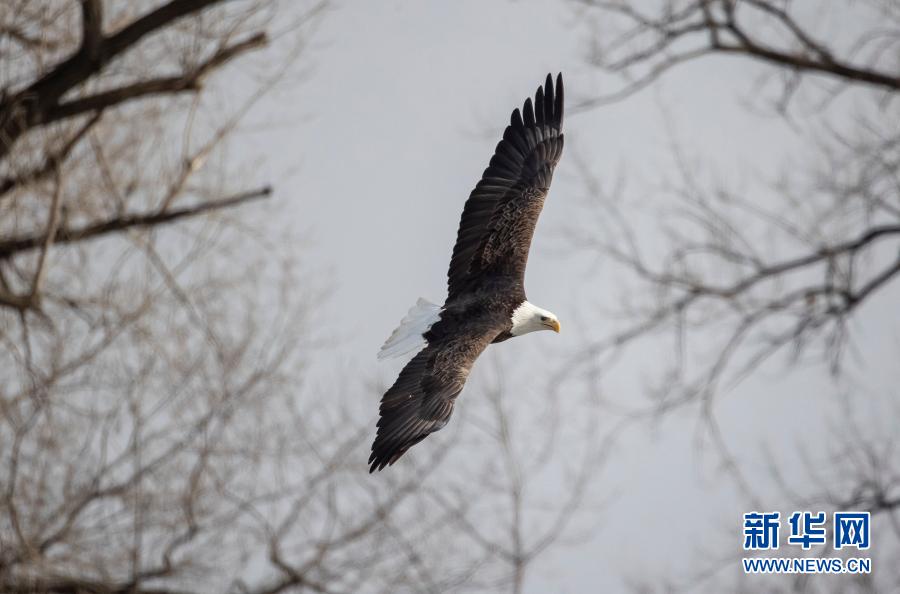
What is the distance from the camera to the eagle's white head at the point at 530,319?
6109 mm

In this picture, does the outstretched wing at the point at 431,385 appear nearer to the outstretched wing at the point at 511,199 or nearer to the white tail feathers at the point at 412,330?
the white tail feathers at the point at 412,330

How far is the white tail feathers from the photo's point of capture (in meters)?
5.83

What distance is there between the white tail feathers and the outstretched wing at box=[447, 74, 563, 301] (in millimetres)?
170

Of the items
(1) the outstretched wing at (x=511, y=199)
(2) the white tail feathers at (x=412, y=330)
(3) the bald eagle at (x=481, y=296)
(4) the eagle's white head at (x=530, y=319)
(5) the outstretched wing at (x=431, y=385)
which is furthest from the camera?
(1) the outstretched wing at (x=511, y=199)

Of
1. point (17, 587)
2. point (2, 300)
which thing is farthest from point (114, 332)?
point (17, 587)

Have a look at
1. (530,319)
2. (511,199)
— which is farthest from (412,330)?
(511,199)

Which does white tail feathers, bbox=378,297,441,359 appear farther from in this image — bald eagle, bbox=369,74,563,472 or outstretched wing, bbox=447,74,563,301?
outstretched wing, bbox=447,74,563,301

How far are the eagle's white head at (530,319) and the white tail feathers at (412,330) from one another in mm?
432

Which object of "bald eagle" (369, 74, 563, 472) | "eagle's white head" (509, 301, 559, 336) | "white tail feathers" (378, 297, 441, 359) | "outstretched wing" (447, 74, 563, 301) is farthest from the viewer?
"outstretched wing" (447, 74, 563, 301)

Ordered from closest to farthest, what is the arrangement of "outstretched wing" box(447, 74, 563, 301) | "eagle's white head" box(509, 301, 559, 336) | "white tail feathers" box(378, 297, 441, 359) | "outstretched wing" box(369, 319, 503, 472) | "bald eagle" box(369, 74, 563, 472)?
"outstretched wing" box(369, 319, 503, 472)
"bald eagle" box(369, 74, 563, 472)
"white tail feathers" box(378, 297, 441, 359)
"eagle's white head" box(509, 301, 559, 336)
"outstretched wing" box(447, 74, 563, 301)

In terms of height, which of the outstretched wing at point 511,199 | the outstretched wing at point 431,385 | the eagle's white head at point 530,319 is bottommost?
the outstretched wing at point 431,385

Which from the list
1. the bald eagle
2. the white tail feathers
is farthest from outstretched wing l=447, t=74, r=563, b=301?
the white tail feathers

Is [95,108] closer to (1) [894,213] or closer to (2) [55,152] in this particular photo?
(2) [55,152]

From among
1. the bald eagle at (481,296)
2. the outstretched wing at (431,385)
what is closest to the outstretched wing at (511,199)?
the bald eagle at (481,296)
